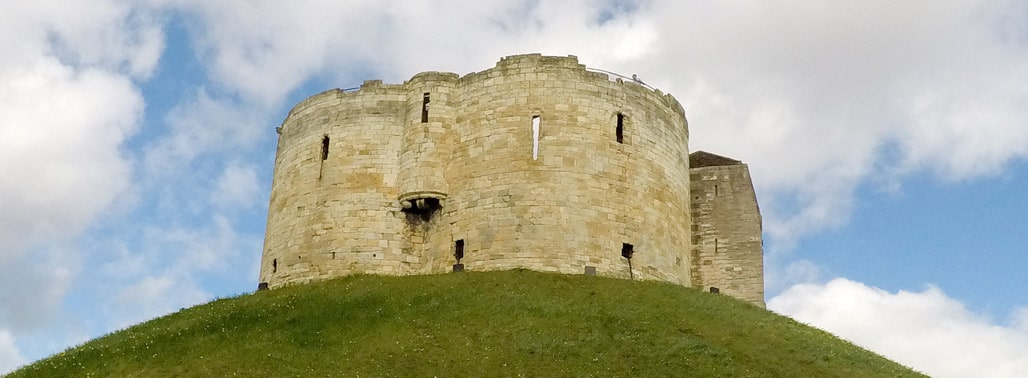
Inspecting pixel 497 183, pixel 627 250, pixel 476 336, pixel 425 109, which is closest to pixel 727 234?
pixel 627 250

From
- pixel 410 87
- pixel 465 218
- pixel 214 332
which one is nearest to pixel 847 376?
pixel 465 218

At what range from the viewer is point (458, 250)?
1166 inches

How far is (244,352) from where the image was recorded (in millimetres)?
22047

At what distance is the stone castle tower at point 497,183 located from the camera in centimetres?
2895

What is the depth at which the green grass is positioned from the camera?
20.8 meters

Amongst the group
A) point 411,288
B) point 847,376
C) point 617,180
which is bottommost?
point 847,376

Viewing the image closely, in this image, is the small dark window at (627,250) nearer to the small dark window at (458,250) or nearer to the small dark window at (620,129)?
the small dark window at (620,129)

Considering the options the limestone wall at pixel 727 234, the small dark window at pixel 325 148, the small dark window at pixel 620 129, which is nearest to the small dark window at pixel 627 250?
the small dark window at pixel 620 129

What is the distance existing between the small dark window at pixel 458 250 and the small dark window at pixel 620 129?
5749 mm

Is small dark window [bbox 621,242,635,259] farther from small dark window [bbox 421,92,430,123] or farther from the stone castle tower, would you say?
small dark window [bbox 421,92,430,123]

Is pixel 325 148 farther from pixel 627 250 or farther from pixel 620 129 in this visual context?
pixel 627 250

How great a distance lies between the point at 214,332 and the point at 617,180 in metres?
12.3

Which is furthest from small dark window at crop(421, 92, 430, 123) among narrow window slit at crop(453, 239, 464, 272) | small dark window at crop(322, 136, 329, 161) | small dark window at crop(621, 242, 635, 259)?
small dark window at crop(621, 242, 635, 259)

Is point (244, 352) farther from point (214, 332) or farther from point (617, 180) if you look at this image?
point (617, 180)
